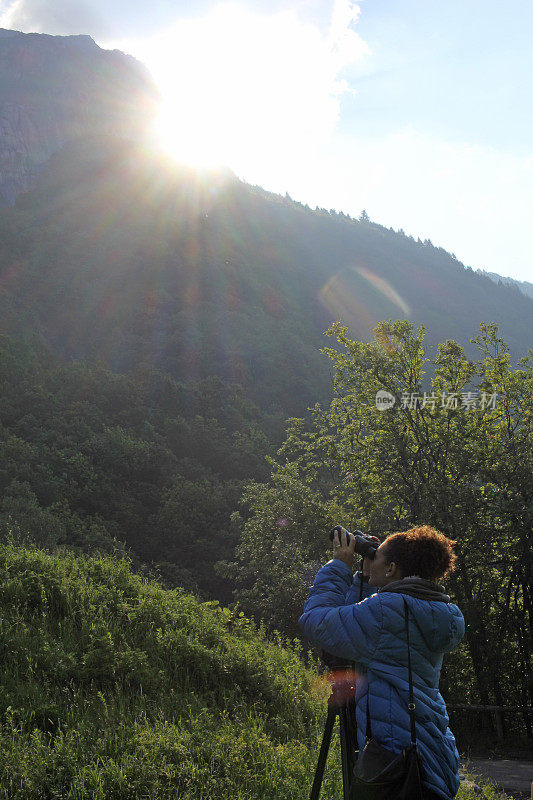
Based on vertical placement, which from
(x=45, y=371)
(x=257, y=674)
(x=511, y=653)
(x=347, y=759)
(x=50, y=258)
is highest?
(x=50, y=258)

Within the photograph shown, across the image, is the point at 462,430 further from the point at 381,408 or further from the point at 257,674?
the point at 257,674

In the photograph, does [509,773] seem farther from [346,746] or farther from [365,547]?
[365,547]

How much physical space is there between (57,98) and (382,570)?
90529 millimetres

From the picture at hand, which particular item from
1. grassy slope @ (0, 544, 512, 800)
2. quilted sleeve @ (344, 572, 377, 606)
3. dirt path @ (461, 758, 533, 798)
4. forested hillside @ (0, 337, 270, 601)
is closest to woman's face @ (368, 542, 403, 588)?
quilted sleeve @ (344, 572, 377, 606)

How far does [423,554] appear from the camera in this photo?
208 centimetres

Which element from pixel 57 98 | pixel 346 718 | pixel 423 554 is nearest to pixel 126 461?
pixel 346 718

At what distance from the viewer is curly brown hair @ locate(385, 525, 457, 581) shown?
2.07m

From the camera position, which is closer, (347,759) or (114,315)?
(347,759)

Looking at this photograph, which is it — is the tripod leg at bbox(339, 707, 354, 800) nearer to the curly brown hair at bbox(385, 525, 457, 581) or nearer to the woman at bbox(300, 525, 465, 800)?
the woman at bbox(300, 525, 465, 800)

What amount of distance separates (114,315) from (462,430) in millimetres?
44892

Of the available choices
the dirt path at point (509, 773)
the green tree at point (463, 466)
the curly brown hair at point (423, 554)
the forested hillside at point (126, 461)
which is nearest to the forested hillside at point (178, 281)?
the forested hillside at point (126, 461)

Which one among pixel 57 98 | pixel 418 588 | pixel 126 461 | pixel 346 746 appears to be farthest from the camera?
pixel 57 98

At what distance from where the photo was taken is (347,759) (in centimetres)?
231

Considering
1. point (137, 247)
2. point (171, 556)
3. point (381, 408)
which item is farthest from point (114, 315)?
point (381, 408)
